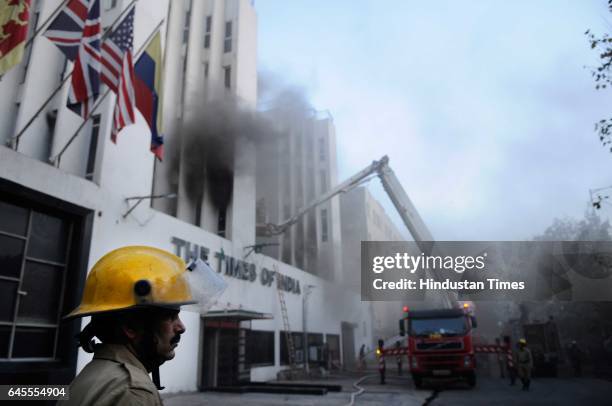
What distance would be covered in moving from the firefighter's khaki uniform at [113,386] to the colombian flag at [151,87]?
29.5 ft

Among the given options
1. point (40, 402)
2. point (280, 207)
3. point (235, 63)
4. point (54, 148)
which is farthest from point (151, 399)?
point (280, 207)

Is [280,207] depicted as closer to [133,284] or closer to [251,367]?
[251,367]

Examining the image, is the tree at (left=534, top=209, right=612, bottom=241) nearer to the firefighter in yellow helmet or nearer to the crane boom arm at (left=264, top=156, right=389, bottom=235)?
the crane boom arm at (left=264, top=156, right=389, bottom=235)

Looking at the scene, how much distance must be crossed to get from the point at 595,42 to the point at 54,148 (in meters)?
12.2

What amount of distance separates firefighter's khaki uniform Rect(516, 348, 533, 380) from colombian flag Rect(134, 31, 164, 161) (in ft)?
40.4

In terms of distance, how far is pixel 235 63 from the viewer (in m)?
19.6

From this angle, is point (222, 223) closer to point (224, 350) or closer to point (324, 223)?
point (224, 350)

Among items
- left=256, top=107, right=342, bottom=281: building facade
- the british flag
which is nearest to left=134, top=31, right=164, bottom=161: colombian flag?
the british flag

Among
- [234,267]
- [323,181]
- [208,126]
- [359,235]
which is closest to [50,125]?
[208,126]

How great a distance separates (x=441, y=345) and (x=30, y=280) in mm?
11923

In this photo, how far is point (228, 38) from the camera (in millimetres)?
20703

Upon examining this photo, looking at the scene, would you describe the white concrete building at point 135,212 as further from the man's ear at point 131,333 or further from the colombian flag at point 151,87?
the man's ear at point 131,333

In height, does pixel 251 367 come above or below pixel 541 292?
below

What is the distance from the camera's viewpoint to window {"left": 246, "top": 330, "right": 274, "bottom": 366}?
17.2 meters
